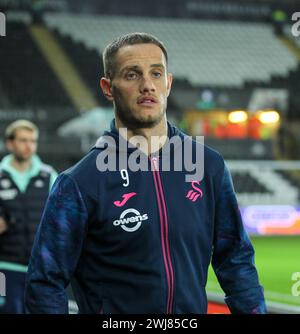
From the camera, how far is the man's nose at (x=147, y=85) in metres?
2.36

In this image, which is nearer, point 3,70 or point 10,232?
point 10,232

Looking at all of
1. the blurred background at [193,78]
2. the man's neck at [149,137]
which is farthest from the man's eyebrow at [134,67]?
the blurred background at [193,78]

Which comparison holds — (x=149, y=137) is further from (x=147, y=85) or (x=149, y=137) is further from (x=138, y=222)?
(x=138, y=222)

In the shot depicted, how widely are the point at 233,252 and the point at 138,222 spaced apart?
1.19 ft

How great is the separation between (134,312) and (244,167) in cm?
1671

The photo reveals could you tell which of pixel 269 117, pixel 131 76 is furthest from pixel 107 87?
pixel 269 117

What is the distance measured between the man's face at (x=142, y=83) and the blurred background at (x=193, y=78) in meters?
13.9

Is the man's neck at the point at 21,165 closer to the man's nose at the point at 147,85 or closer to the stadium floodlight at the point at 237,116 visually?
the man's nose at the point at 147,85

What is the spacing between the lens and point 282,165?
1961 centimetres

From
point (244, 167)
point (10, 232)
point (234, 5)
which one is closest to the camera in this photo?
point (10, 232)

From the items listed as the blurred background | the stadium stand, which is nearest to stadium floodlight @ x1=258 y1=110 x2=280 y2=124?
the blurred background

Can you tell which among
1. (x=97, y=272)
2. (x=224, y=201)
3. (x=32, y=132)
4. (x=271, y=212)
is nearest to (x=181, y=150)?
(x=224, y=201)

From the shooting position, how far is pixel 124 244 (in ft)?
7.61
